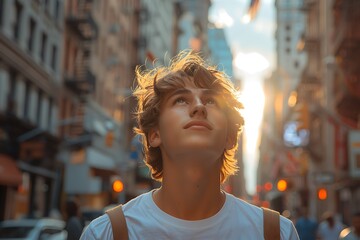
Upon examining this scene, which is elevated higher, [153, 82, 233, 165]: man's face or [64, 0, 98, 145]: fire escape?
[64, 0, 98, 145]: fire escape

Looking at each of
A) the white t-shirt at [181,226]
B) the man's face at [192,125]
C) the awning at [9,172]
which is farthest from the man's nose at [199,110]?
the awning at [9,172]

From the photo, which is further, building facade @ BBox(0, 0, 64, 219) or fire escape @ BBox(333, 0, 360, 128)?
fire escape @ BBox(333, 0, 360, 128)

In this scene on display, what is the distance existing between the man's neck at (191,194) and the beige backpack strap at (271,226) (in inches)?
8.4

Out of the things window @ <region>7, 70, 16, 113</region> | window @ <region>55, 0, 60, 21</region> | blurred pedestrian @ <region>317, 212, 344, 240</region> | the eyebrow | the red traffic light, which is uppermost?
window @ <region>55, 0, 60, 21</region>

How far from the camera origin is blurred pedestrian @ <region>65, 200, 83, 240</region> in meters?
9.14

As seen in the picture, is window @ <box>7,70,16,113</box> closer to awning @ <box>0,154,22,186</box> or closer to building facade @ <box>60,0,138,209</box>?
awning @ <box>0,154,22,186</box>

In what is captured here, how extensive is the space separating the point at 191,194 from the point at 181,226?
0.48 feet

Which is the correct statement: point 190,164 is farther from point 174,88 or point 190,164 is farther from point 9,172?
point 9,172

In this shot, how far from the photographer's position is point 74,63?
132ft

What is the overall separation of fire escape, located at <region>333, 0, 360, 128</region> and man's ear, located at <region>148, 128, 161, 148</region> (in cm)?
2985

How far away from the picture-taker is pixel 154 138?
2.88 meters

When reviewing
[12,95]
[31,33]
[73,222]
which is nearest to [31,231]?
[73,222]

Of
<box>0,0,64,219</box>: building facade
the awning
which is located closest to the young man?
the awning

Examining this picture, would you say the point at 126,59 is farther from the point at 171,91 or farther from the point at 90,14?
the point at 171,91
